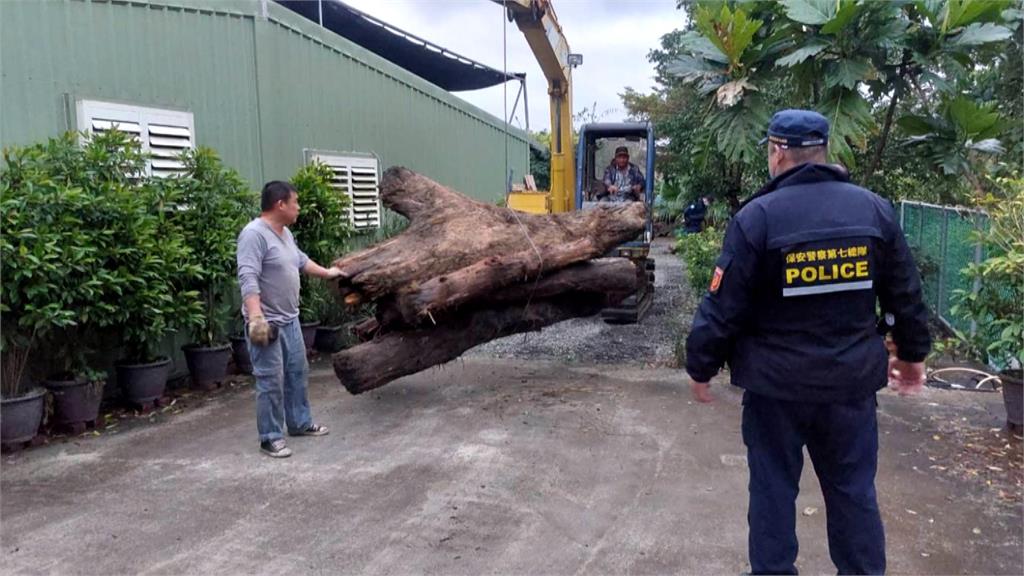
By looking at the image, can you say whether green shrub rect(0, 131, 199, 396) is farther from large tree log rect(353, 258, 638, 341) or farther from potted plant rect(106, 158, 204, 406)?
large tree log rect(353, 258, 638, 341)

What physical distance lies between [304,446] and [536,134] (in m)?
30.2

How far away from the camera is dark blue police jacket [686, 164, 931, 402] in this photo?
2.70m

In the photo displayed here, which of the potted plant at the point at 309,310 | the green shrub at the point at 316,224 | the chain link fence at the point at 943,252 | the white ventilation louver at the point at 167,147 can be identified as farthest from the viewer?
the potted plant at the point at 309,310

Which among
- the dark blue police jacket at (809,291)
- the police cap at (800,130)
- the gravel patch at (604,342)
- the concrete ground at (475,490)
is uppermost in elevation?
the police cap at (800,130)

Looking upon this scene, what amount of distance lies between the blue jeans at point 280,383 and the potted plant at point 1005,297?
4.78m

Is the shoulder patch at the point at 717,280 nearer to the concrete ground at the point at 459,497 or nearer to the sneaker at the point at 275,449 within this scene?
the concrete ground at the point at 459,497

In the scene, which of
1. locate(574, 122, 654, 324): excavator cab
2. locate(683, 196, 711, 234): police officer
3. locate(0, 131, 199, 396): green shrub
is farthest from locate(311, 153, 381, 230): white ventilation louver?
locate(683, 196, 711, 234): police officer

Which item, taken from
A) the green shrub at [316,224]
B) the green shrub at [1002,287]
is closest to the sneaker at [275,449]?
the green shrub at [316,224]

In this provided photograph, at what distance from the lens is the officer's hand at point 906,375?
9.85 ft

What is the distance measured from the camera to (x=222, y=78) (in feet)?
23.6

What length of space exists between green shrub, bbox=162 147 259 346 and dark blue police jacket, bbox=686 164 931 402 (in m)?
4.60

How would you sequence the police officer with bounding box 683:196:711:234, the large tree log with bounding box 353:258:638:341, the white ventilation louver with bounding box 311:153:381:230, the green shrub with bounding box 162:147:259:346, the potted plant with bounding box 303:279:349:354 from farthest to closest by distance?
the police officer with bounding box 683:196:711:234 < the white ventilation louver with bounding box 311:153:381:230 < the potted plant with bounding box 303:279:349:354 < the green shrub with bounding box 162:147:259:346 < the large tree log with bounding box 353:258:638:341

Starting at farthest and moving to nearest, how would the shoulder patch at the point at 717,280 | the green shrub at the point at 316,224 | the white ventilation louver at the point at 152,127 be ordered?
1. the green shrub at the point at 316,224
2. the white ventilation louver at the point at 152,127
3. the shoulder patch at the point at 717,280

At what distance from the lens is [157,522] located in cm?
386
